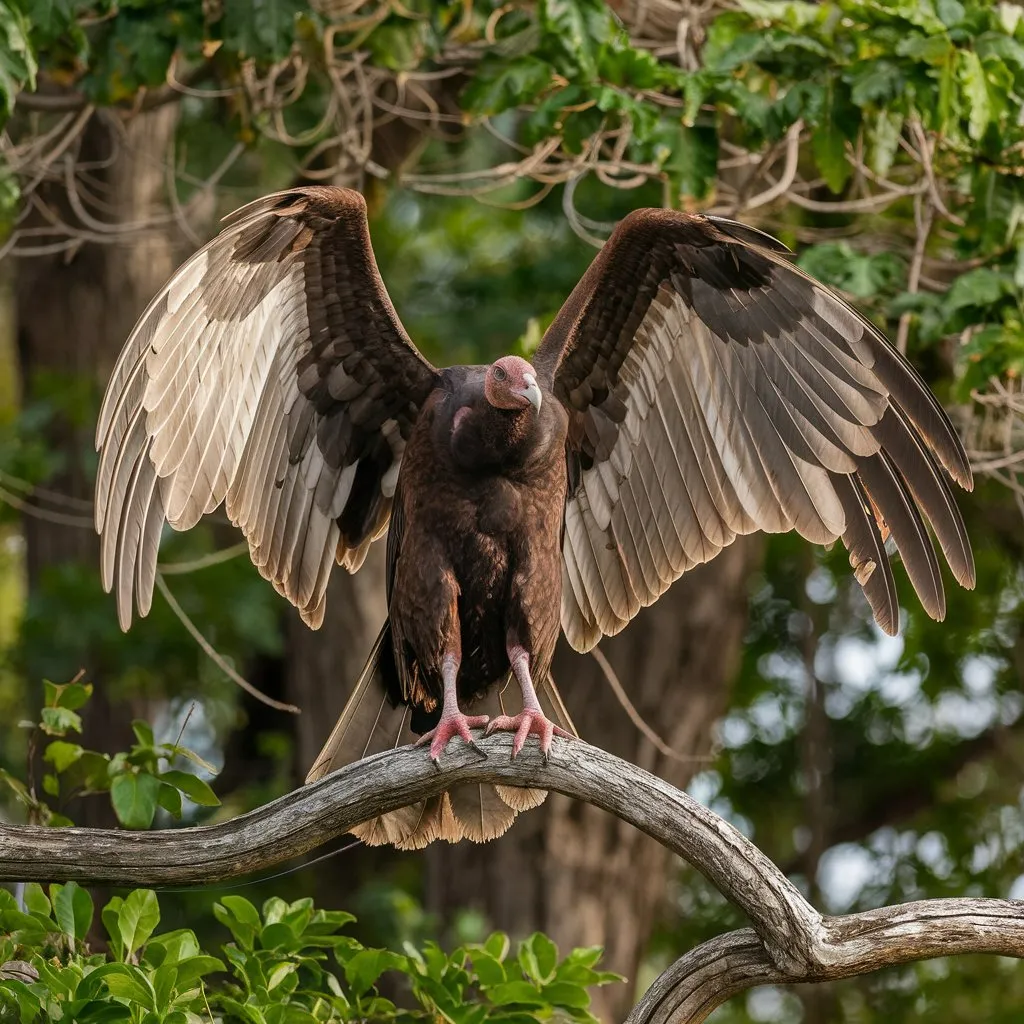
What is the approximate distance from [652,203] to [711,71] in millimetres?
2118

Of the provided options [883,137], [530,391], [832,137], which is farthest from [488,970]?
[883,137]

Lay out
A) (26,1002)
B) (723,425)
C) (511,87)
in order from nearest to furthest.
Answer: (26,1002) < (723,425) < (511,87)

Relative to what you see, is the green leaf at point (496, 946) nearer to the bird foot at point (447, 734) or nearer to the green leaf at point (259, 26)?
the bird foot at point (447, 734)

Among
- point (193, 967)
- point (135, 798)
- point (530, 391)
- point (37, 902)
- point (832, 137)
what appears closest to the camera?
point (193, 967)

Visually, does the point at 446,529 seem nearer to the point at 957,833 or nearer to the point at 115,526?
the point at 115,526

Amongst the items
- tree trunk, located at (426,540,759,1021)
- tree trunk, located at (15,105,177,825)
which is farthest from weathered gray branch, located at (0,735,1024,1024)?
tree trunk, located at (15,105,177,825)

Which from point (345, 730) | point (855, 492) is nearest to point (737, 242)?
point (855, 492)

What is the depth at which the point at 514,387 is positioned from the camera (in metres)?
3.98

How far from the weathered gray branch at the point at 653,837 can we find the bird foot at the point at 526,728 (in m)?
0.03

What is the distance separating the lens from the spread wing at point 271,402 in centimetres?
389

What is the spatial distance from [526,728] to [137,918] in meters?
0.94

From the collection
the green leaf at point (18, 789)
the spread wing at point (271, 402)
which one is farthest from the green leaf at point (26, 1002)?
the spread wing at point (271, 402)

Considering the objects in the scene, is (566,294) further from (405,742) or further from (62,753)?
(62,753)

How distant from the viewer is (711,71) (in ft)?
14.9
